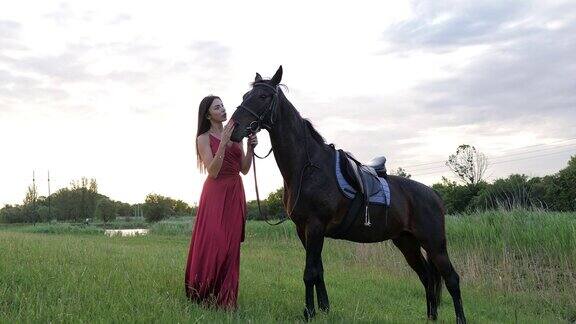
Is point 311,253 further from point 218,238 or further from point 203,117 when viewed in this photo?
point 203,117

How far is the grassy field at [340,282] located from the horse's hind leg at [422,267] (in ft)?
0.91

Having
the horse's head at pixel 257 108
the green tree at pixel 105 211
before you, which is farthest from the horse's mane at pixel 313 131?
the green tree at pixel 105 211

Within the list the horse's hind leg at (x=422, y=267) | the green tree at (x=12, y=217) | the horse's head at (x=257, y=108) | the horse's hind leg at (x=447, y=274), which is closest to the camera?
the horse's head at (x=257, y=108)

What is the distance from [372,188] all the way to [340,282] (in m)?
3.97

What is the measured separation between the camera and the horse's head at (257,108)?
4594mm

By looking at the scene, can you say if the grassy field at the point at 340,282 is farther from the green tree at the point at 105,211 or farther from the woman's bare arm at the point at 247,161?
the green tree at the point at 105,211

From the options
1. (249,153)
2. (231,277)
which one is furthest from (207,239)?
(249,153)

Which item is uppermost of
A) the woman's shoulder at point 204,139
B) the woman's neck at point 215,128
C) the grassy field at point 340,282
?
the woman's neck at point 215,128

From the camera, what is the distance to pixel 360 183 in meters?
5.28

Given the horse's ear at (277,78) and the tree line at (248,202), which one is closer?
the horse's ear at (277,78)

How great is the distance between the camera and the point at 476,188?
45156mm

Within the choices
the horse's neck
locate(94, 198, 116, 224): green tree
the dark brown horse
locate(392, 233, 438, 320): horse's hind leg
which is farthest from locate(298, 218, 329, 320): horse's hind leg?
locate(94, 198, 116, 224): green tree

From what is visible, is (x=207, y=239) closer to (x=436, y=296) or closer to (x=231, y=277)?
(x=231, y=277)

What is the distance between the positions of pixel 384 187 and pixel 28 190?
73756 millimetres
